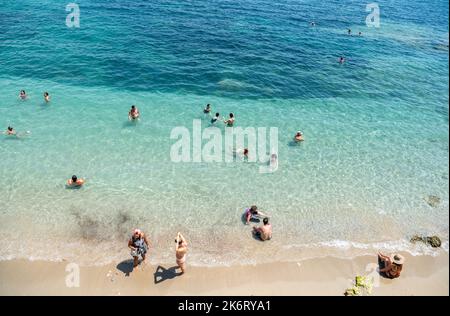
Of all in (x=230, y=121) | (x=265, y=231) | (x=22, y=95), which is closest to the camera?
(x=265, y=231)

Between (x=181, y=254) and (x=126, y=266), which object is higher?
(x=181, y=254)

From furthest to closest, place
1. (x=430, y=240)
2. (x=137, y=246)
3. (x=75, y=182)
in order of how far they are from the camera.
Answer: (x=75, y=182), (x=430, y=240), (x=137, y=246)

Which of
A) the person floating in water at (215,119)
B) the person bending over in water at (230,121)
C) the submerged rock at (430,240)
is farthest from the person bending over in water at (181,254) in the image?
the person floating in water at (215,119)

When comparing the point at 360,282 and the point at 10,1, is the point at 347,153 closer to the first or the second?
the point at 360,282

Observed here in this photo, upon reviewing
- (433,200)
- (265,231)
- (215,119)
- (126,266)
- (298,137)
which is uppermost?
(215,119)

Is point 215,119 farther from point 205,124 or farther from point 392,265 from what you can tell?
point 392,265

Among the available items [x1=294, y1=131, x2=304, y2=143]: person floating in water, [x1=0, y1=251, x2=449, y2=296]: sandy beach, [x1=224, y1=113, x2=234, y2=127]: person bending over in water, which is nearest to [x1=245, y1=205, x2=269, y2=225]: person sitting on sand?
[x1=0, y1=251, x2=449, y2=296]: sandy beach

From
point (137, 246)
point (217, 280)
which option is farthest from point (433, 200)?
point (137, 246)

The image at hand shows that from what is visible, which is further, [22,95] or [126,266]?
[22,95]
